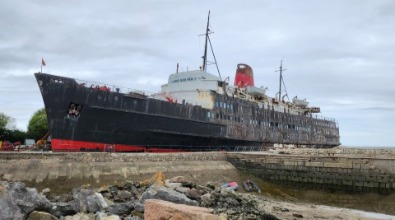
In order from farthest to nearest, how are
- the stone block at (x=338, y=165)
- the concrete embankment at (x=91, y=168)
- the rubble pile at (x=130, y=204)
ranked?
the stone block at (x=338, y=165) < the concrete embankment at (x=91, y=168) < the rubble pile at (x=130, y=204)

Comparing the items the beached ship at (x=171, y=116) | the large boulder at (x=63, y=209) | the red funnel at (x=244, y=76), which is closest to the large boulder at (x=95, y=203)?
the large boulder at (x=63, y=209)

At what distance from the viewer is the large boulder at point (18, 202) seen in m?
8.34

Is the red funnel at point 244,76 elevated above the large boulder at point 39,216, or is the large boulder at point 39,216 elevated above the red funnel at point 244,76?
the red funnel at point 244,76

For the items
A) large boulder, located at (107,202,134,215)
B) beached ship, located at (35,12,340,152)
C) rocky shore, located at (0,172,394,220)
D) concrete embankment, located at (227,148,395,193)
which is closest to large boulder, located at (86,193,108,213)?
rocky shore, located at (0,172,394,220)

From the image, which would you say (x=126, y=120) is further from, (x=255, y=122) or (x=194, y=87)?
(x=255, y=122)

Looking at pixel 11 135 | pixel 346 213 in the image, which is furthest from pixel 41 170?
pixel 11 135

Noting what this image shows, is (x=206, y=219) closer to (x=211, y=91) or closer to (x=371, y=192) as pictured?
(x=371, y=192)

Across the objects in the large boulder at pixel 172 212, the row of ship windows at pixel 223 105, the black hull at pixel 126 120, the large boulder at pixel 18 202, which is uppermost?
the row of ship windows at pixel 223 105

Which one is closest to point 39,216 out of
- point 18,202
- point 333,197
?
point 18,202

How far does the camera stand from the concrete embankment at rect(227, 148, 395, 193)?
64.5ft

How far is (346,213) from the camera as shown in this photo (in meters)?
16.6

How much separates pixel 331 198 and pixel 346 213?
3.82 meters

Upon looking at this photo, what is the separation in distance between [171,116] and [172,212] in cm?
2055

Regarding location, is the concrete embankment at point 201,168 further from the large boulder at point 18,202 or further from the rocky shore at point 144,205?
the large boulder at point 18,202
